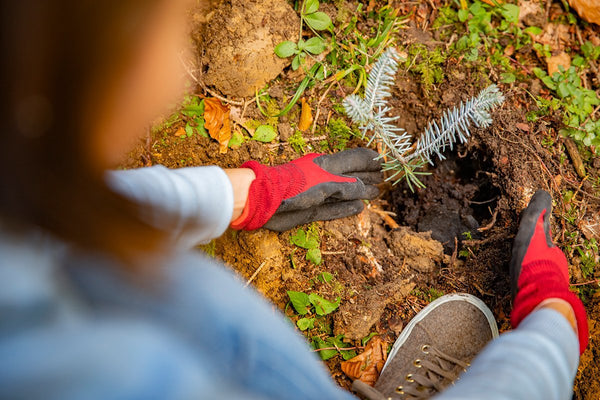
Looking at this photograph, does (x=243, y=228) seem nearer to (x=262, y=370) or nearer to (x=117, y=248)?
(x=262, y=370)

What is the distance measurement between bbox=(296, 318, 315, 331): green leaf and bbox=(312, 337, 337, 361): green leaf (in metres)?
0.07

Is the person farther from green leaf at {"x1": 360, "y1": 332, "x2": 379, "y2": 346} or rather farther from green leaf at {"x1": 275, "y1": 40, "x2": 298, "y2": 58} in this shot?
green leaf at {"x1": 275, "y1": 40, "x2": 298, "y2": 58}

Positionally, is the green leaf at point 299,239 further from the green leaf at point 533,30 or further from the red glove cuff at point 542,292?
the green leaf at point 533,30

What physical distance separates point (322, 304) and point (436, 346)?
603 millimetres

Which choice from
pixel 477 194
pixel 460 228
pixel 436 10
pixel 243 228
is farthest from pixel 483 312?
pixel 436 10

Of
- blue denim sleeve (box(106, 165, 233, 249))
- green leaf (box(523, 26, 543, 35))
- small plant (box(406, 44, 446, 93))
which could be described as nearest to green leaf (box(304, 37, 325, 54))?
small plant (box(406, 44, 446, 93))

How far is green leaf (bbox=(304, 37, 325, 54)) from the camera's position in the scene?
2172mm

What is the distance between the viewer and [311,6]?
216 centimetres

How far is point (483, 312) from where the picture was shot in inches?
79.3

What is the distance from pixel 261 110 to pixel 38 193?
1548 millimetres

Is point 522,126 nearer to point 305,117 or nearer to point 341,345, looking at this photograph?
point 305,117

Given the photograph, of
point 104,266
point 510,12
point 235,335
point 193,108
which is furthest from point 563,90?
point 104,266

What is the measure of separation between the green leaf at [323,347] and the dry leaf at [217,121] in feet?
3.50

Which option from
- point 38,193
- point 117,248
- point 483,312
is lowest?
point 483,312
